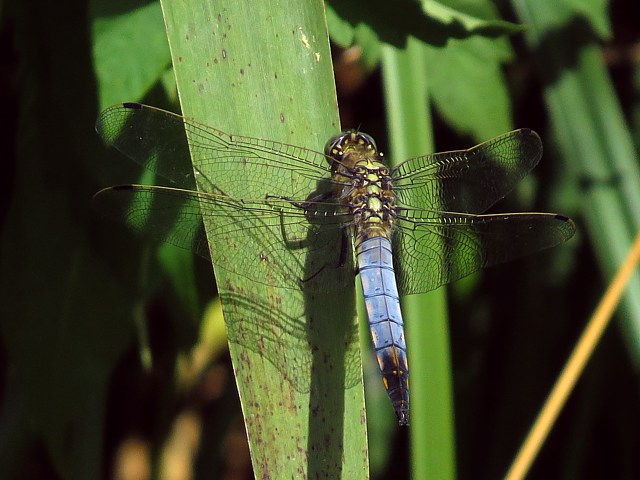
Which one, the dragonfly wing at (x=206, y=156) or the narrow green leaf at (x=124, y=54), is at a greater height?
the narrow green leaf at (x=124, y=54)

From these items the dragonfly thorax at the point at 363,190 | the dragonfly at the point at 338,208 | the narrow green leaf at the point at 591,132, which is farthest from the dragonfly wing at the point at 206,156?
the narrow green leaf at the point at 591,132

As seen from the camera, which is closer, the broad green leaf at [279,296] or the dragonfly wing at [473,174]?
the broad green leaf at [279,296]

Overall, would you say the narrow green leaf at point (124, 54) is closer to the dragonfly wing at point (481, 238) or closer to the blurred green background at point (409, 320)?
the blurred green background at point (409, 320)

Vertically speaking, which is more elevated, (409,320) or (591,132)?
(591,132)

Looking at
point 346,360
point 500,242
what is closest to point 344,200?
point 500,242

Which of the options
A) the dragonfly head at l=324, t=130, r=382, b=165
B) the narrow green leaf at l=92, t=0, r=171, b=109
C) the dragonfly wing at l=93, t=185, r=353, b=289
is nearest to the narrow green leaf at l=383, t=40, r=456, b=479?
the dragonfly head at l=324, t=130, r=382, b=165

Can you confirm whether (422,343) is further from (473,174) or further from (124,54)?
(124,54)

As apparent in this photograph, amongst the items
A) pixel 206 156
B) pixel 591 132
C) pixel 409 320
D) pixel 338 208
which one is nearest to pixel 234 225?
pixel 206 156
